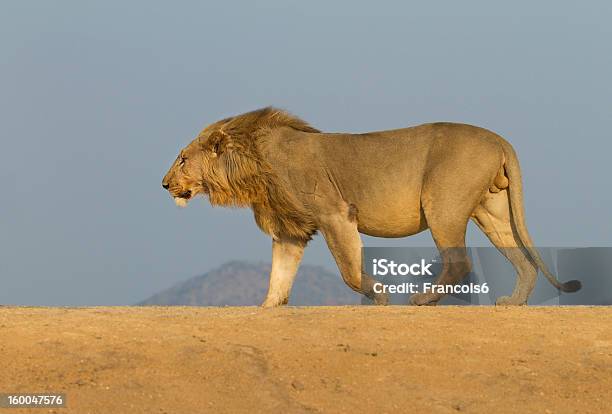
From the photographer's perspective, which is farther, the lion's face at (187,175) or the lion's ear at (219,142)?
the lion's face at (187,175)

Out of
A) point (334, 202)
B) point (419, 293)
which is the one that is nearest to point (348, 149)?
point (334, 202)

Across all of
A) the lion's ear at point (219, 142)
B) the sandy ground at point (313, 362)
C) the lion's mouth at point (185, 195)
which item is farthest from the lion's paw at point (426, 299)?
the lion's mouth at point (185, 195)

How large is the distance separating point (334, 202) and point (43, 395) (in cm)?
515

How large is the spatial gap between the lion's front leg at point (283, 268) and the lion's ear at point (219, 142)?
1.34 metres

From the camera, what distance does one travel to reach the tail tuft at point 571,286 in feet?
45.3

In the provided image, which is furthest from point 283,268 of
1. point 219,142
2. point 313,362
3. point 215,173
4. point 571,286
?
point 313,362

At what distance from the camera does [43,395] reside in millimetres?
9539

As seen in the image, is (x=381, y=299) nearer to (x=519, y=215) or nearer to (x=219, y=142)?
(x=519, y=215)

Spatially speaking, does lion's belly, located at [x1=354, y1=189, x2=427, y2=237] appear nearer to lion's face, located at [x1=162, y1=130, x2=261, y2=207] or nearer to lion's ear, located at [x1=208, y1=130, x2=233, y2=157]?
lion's face, located at [x1=162, y1=130, x2=261, y2=207]

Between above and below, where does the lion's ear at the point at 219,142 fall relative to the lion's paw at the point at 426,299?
above

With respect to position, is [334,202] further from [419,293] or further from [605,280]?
[605,280]

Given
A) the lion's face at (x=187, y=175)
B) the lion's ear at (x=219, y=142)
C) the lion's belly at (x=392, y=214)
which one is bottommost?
the lion's belly at (x=392, y=214)

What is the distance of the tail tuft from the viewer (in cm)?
1381

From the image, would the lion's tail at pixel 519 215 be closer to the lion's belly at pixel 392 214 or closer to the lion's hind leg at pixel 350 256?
the lion's belly at pixel 392 214
